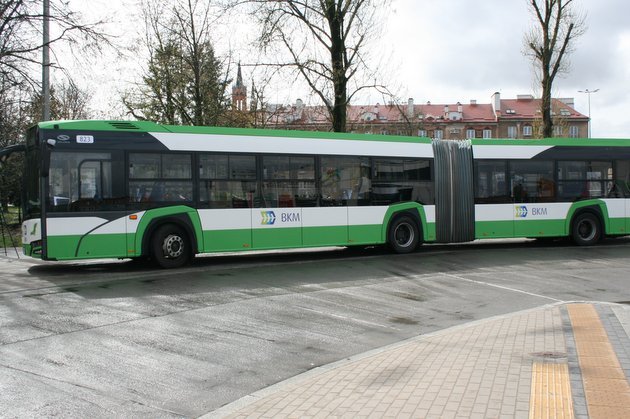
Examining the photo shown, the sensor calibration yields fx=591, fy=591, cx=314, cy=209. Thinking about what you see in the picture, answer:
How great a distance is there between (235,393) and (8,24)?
16.8 m

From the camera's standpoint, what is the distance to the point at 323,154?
1577cm

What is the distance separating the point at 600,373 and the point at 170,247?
1003 cm

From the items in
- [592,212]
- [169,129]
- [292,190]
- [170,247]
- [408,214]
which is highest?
[169,129]

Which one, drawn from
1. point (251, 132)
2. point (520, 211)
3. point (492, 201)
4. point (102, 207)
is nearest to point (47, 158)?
point (102, 207)

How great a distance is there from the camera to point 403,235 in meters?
17.0

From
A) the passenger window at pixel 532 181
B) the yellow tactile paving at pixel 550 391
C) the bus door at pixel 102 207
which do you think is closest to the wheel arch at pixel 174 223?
the bus door at pixel 102 207

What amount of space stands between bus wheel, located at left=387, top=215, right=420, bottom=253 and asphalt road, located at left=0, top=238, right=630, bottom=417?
37 cm

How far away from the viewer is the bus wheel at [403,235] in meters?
16.6

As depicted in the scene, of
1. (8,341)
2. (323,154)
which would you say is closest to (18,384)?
(8,341)

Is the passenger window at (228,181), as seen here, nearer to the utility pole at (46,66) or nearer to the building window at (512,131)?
the utility pole at (46,66)

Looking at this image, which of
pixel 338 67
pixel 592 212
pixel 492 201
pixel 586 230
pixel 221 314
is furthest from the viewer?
pixel 338 67

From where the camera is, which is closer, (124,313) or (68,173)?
(124,313)

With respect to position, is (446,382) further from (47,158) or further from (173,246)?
(47,158)

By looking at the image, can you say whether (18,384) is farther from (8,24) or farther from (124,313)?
(8,24)
